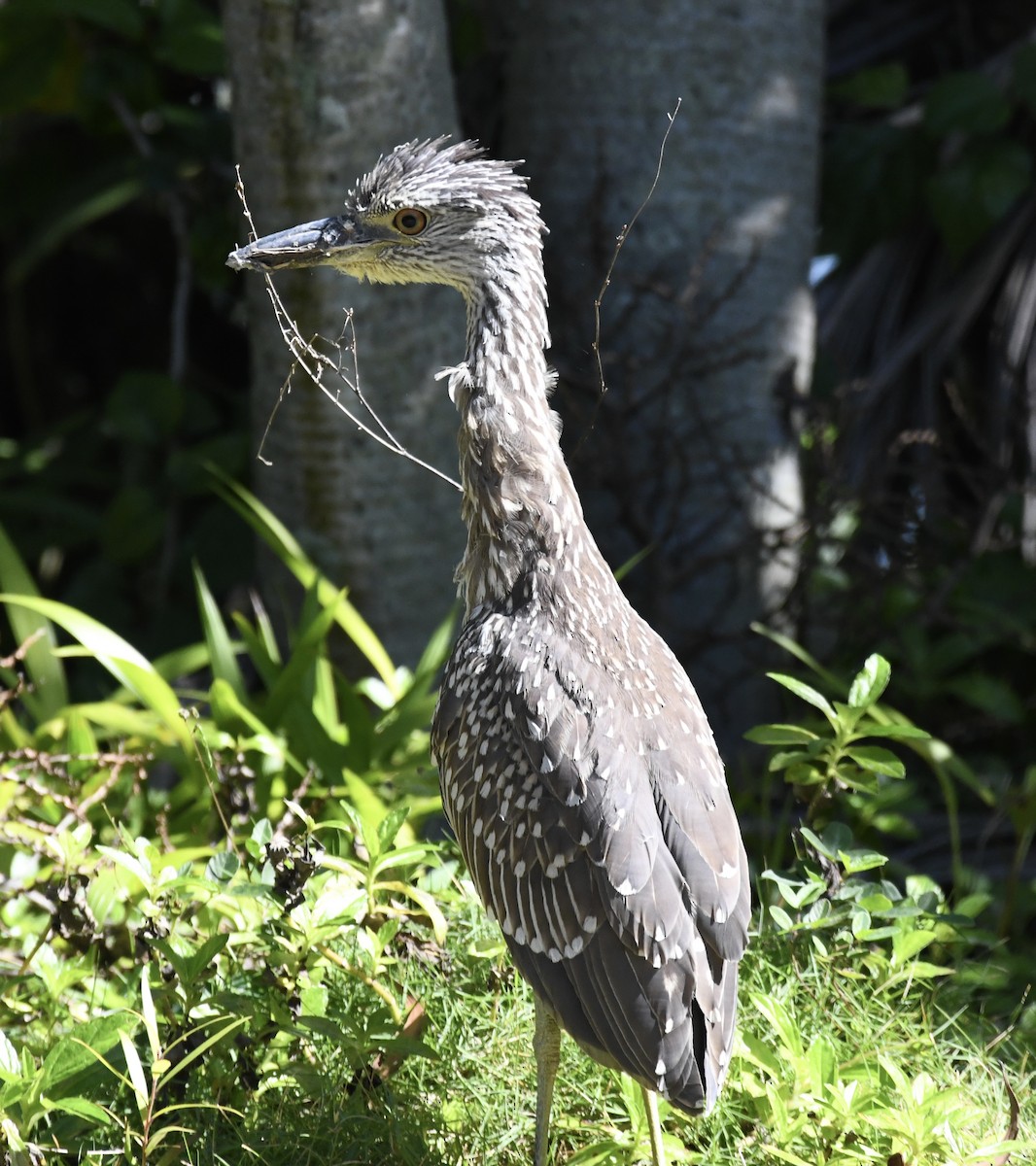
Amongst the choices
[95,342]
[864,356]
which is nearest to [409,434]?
[864,356]

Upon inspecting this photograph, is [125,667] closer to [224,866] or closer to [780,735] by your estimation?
[224,866]

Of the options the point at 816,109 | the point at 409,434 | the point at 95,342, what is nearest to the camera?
the point at 409,434

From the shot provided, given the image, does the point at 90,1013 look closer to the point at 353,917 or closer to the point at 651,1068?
the point at 353,917

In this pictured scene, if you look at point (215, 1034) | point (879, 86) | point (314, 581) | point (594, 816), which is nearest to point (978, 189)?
point (879, 86)

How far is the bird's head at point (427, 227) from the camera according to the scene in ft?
8.89

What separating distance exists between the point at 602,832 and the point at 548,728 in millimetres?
222

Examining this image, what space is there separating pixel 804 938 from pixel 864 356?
10.0 feet

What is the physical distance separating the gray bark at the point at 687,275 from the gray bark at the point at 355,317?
559mm

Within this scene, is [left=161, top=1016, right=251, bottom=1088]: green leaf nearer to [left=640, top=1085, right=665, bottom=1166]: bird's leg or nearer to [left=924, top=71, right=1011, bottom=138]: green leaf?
[left=640, top=1085, right=665, bottom=1166]: bird's leg

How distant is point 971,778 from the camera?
12.6 feet

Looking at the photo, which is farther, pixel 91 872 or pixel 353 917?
pixel 91 872

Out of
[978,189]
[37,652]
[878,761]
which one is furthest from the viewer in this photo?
[978,189]

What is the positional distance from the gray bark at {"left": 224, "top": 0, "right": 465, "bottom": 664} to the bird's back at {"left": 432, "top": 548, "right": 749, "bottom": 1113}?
156cm

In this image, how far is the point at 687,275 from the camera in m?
4.48
